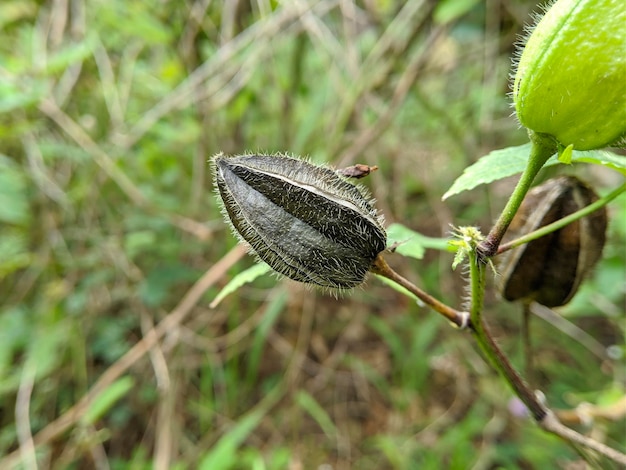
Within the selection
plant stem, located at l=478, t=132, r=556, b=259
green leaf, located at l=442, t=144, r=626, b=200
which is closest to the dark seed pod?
green leaf, located at l=442, t=144, r=626, b=200

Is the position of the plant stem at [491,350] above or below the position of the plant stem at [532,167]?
below

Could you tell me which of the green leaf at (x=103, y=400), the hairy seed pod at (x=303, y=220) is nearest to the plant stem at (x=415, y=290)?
the hairy seed pod at (x=303, y=220)

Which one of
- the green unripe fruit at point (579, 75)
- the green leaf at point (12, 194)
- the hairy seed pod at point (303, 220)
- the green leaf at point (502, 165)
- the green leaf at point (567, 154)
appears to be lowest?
the green leaf at point (12, 194)

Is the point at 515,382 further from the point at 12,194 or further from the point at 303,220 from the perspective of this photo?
the point at 12,194

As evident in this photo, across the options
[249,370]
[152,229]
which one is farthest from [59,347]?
[249,370]

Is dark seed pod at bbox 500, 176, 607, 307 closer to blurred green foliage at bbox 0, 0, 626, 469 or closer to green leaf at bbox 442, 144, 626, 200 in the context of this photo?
green leaf at bbox 442, 144, 626, 200

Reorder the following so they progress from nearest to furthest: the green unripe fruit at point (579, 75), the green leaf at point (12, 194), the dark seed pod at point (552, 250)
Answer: the green unripe fruit at point (579, 75) < the dark seed pod at point (552, 250) < the green leaf at point (12, 194)

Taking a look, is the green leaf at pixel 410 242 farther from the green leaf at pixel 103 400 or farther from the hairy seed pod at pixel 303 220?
the green leaf at pixel 103 400

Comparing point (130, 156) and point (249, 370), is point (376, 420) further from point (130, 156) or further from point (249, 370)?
point (130, 156)
